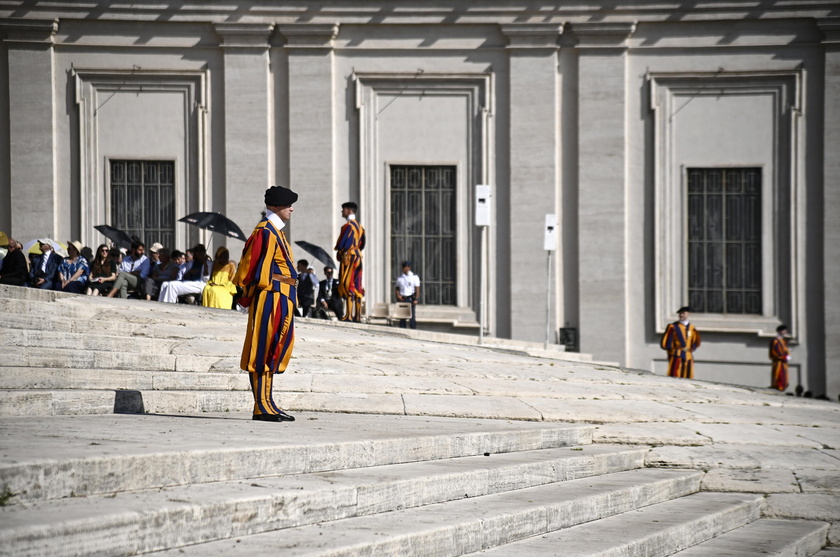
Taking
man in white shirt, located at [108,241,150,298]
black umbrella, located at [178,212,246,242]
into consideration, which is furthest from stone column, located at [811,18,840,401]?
man in white shirt, located at [108,241,150,298]

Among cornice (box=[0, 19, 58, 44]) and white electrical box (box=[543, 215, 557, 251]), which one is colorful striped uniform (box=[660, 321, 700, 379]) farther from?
cornice (box=[0, 19, 58, 44])

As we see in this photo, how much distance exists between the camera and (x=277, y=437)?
21.8 feet

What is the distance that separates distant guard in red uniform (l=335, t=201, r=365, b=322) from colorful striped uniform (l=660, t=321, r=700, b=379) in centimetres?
624

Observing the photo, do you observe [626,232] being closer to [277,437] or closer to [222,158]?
[222,158]

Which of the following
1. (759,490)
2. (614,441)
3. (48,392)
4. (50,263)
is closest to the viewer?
(48,392)

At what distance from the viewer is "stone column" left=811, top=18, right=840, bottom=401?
75.0ft

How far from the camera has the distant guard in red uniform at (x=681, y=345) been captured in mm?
20641

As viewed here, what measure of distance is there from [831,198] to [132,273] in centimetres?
1441

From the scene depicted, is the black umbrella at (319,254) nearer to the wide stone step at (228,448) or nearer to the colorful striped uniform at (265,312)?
the wide stone step at (228,448)

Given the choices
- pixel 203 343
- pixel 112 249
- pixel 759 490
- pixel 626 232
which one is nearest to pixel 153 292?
pixel 112 249

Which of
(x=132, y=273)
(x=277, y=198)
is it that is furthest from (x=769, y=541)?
(x=132, y=273)

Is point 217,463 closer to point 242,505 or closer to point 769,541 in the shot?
point 242,505

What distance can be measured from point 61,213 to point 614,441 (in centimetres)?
1760

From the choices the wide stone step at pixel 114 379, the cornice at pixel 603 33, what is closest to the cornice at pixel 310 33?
the cornice at pixel 603 33
